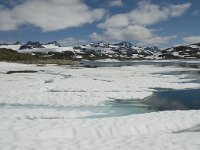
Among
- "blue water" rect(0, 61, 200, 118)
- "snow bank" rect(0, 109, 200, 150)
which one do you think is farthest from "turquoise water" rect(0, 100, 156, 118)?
"snow bank" rect(0, 109, 200, 150)

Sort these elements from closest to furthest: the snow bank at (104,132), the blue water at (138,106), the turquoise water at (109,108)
→ the snow bank at (104,132) → the turquoise water at (109,108) → the blue water at (138,106)

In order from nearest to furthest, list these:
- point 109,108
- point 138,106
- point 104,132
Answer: point 104,132
point 109,108
point 138,106

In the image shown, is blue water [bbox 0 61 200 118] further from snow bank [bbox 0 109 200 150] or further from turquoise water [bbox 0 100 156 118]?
snow bank [bbox 0 109 200 150]

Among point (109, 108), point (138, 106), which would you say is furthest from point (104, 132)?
point (138, 106)

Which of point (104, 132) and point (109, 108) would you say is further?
point (109, 108)

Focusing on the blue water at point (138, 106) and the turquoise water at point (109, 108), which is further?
the blue water at point (138, 106)

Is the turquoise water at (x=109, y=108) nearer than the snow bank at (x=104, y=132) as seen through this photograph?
No

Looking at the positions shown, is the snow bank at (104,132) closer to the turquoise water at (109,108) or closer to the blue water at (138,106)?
the turquoise water at (109,108)

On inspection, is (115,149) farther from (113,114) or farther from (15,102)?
(15,102)

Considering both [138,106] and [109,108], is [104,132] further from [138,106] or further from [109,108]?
[138,106]

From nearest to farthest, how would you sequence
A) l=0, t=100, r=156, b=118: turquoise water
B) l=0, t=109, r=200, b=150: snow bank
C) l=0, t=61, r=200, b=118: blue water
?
1. l=0, t=109, r=200, b=150: snow bank
2. l=0, t=100, r=156, b=118: turquoise water
3. l=0, t=61, r=200, b=118: blue water

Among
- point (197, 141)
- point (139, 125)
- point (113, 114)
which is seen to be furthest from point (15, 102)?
point (197, 141)

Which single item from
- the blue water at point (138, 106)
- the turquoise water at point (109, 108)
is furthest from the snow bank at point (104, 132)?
the blue water at point (138, 106)

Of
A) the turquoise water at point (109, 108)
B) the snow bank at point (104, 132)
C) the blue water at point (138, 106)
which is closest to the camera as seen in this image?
the snow bank at point (104, 132)
